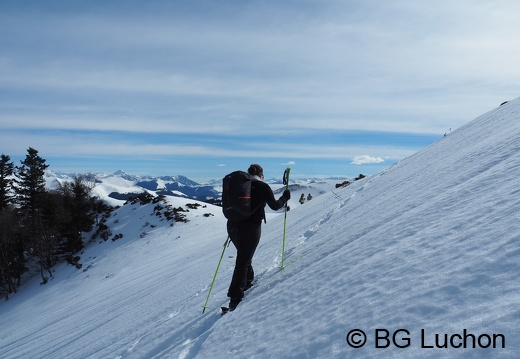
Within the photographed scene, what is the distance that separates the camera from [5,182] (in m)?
47.9

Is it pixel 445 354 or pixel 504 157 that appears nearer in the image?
pixel 445 354

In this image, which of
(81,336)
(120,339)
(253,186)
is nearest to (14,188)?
(81,336)

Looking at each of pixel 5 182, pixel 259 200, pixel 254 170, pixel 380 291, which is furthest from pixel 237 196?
pixel 5 182

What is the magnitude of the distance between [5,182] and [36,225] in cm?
1403

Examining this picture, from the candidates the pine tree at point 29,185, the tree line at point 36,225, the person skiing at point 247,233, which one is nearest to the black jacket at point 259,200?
the person skiing at point 247,233

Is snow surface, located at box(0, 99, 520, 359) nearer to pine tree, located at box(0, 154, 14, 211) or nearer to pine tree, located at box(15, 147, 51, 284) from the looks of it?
pine tree, located at box(15, 147, 51, 284)

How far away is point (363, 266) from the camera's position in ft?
15.3

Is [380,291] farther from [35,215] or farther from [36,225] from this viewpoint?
[35,215]

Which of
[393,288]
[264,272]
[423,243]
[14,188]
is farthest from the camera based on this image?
[14,188]

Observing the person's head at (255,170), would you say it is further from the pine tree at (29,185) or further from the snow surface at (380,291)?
the pine tree at (29,185)

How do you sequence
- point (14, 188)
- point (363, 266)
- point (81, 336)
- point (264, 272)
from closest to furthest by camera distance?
point (363, 266)
point (264, 272)
point (81, 336)
point (14, 188)

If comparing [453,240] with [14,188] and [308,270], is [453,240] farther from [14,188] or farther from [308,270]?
[14,188]

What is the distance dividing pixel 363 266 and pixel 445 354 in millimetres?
2173

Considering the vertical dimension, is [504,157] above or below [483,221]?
above
